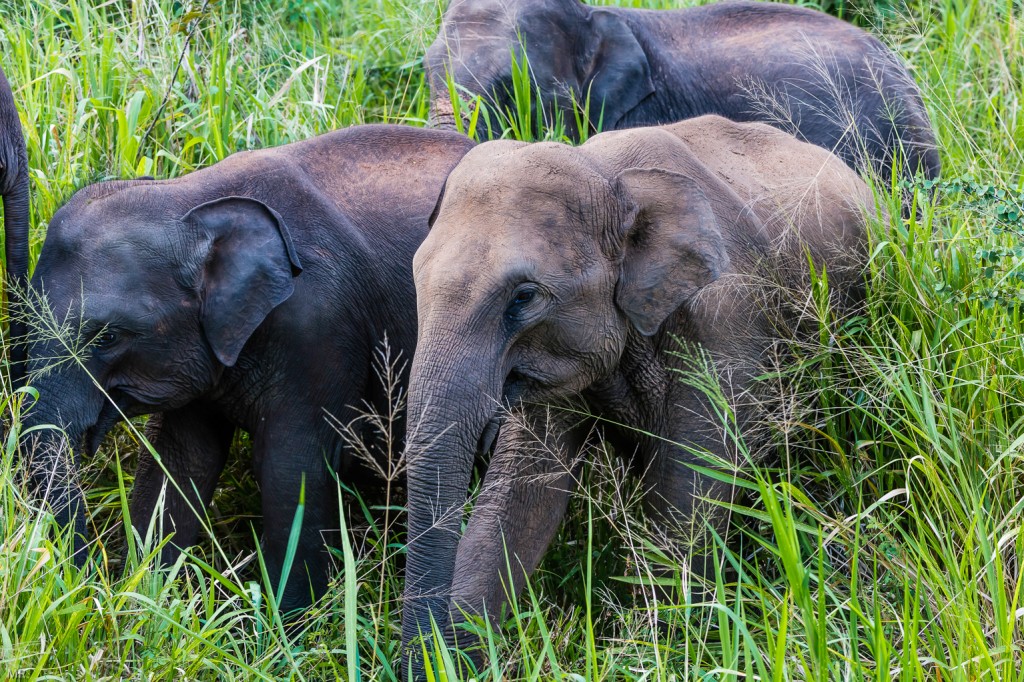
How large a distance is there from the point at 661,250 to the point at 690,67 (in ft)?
10.4

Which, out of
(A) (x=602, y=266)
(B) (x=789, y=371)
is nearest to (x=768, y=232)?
(B) (x=789, y=371)

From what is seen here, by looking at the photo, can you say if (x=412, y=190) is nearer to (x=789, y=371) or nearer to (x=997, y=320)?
(x=789, y=371)

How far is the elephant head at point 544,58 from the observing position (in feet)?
18.4

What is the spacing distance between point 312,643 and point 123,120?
7.46ft

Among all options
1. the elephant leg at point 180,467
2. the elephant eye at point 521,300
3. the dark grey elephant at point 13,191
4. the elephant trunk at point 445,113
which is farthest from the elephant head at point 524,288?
the elephant trunk at point 445,113

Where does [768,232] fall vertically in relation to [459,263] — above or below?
below

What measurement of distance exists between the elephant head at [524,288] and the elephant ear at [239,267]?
0.79 metres

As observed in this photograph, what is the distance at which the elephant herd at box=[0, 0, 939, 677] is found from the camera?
314 cm

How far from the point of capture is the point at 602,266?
3.27 m

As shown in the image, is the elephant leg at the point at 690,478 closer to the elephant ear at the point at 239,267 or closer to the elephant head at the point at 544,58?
the elephant ear at the point at 239,267

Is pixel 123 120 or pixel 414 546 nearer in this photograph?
pixel 414 546

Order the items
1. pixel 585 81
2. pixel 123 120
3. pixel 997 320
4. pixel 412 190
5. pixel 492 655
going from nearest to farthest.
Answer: pixel 492 655 → pixel 997 320 → pixel 412 190 → pixel 123 120 → pixel 585 81

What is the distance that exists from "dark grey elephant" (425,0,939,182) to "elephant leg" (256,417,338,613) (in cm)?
184

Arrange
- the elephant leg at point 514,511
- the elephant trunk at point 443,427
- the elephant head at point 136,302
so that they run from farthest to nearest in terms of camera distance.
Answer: the elephant head at point 136,302
the elephant leg at point 514,511
the elephant trunk at point 443,427
